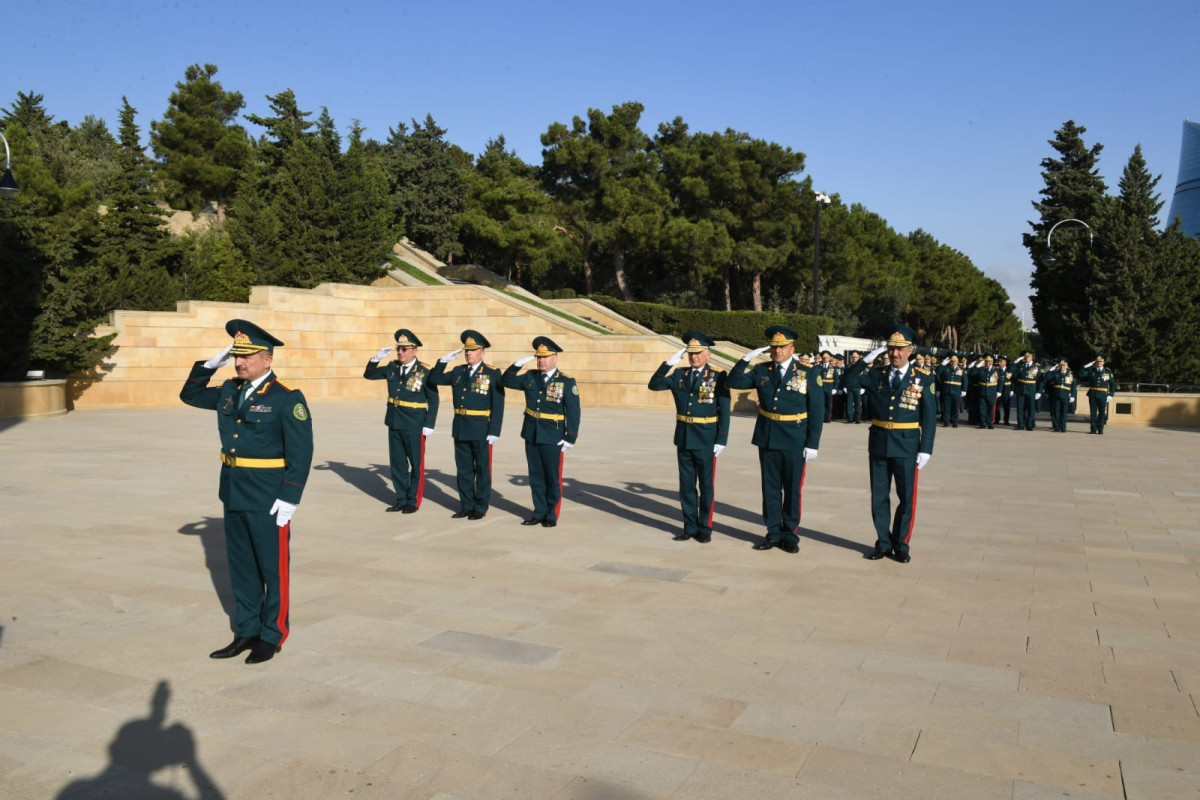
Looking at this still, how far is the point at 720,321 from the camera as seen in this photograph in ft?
129

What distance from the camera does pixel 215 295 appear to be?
1026 inches

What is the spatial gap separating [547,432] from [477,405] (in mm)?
886

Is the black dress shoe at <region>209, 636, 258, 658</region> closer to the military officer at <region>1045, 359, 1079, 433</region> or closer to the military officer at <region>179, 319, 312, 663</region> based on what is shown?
the military officer at <region>179, 319, 312, 663</region>

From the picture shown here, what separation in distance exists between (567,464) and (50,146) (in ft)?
130

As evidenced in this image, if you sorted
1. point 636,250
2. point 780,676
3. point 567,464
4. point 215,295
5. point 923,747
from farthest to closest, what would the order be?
point 636,250 → point 215,295 → point 567,464 → point 780,676 → point 923,747

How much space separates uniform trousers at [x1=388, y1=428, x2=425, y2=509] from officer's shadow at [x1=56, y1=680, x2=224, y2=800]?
18.1 feet

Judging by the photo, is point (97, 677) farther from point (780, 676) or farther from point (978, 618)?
point (978, 618)

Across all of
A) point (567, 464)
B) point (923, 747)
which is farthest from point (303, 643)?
point (567, 464)

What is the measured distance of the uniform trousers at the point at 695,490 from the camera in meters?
8.84

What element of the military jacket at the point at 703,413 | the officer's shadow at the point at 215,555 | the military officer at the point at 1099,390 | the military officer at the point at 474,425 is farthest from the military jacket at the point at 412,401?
the military officer at the point at 1099,390

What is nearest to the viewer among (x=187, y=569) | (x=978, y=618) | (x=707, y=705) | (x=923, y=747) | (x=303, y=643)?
(x=923, y=747)

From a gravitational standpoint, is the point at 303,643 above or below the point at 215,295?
below

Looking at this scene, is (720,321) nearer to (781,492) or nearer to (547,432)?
(547,432)

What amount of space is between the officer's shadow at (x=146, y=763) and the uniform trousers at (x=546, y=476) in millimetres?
4977
